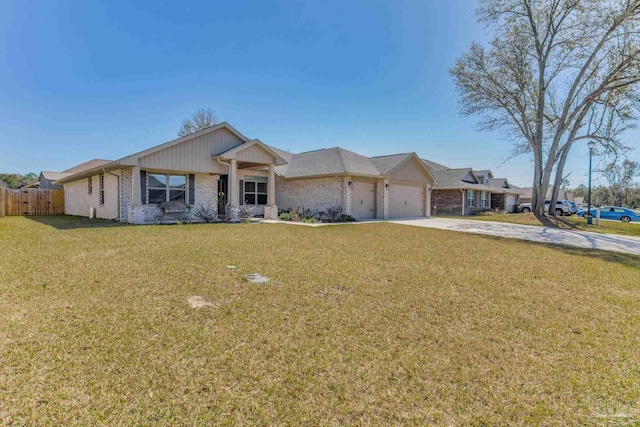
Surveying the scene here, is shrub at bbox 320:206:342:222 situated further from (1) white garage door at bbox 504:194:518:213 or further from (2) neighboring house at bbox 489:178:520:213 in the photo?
(1) white garage door at bbox 504:194:518:213

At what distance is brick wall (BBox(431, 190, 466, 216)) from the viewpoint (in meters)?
31.3

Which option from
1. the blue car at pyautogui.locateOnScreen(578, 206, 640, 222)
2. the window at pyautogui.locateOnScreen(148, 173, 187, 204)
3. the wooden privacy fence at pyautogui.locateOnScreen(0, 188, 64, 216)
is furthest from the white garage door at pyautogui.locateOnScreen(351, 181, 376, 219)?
the blue car at pyautogui.locateOnScreen(578, 206, 640, 222)

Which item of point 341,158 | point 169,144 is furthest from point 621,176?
point 169,144

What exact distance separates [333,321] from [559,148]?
89.3 ft

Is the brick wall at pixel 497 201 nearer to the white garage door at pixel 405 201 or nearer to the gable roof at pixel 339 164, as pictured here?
the white garage door at pixel 405 201

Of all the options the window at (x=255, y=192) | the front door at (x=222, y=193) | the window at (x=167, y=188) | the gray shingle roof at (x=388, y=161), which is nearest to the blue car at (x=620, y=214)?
the gray shingle roof at (x=388, y=161)

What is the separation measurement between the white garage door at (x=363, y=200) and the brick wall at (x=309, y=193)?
1.17 m

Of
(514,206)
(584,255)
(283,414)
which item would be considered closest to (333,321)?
(283,414)

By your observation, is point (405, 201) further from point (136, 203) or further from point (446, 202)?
point (136, 203)

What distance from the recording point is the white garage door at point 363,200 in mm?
19531

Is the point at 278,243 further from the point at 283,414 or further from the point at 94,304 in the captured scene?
the point at 283,414

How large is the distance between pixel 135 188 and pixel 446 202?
2753 cm

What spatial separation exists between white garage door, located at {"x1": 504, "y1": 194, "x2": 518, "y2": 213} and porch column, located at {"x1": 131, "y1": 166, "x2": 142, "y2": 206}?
129 feet

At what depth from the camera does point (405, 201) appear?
899 inches
